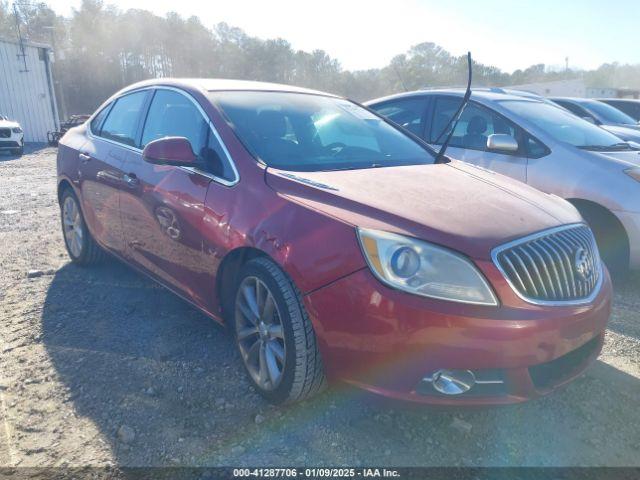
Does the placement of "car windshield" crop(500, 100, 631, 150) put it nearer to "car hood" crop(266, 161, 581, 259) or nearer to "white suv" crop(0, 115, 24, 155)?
"car hood" crop(266, 161, 581, 259)

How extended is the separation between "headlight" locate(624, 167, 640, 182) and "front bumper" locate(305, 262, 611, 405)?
242 centimetres

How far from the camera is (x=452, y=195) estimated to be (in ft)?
8.05

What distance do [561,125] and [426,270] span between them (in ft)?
11.7

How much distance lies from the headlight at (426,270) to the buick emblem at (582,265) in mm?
582

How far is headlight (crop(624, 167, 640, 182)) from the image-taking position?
3.97 meters

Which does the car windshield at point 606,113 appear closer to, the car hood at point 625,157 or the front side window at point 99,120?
the car hood at point 625,157

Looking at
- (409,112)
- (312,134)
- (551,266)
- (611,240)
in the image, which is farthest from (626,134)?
(551,266)

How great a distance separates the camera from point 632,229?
12.8 feet

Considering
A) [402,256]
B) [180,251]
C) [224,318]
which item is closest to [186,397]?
[224,318]

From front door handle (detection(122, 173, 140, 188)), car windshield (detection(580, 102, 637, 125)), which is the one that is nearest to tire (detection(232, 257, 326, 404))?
front door handle (detection(122, 173, 140, 188))

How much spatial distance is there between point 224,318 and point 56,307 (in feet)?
5.57

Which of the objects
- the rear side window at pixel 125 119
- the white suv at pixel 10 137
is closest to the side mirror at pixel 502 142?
the rear side window at pixel 125 119

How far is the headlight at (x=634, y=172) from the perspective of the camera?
13.0 ft

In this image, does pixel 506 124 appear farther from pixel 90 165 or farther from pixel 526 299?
pixel 90 165
